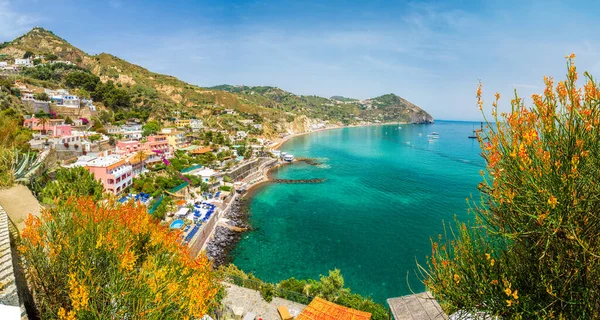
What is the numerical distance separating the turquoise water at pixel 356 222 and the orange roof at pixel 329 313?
11.7 ft

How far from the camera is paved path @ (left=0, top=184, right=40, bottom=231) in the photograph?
9352 millimetres

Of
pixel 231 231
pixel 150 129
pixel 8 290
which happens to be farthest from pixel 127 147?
pixel 8 290

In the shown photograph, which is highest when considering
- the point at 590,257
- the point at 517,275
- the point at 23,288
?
the point at 590,257

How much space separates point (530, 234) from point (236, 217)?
86.3 feet

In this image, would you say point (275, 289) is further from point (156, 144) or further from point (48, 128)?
point (48, 128)

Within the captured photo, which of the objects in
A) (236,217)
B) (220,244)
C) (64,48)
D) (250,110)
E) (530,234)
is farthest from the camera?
(250,110)

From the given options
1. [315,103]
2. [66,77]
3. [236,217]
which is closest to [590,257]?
[236,217]

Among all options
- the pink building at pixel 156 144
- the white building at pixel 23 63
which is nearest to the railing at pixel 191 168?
the pink building at pixel 156 144

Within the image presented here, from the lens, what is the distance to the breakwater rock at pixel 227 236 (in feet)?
69.0

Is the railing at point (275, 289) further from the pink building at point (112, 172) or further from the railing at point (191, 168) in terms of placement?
the railing at point (191, 168)

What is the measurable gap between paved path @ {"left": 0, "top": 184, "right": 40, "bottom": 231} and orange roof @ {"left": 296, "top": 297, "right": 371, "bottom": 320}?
9.39 m

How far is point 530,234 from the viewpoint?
13.7 feet

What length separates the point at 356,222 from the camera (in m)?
28.1

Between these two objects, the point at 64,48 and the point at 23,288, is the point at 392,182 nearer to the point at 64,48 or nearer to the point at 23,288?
the point at 23,288
